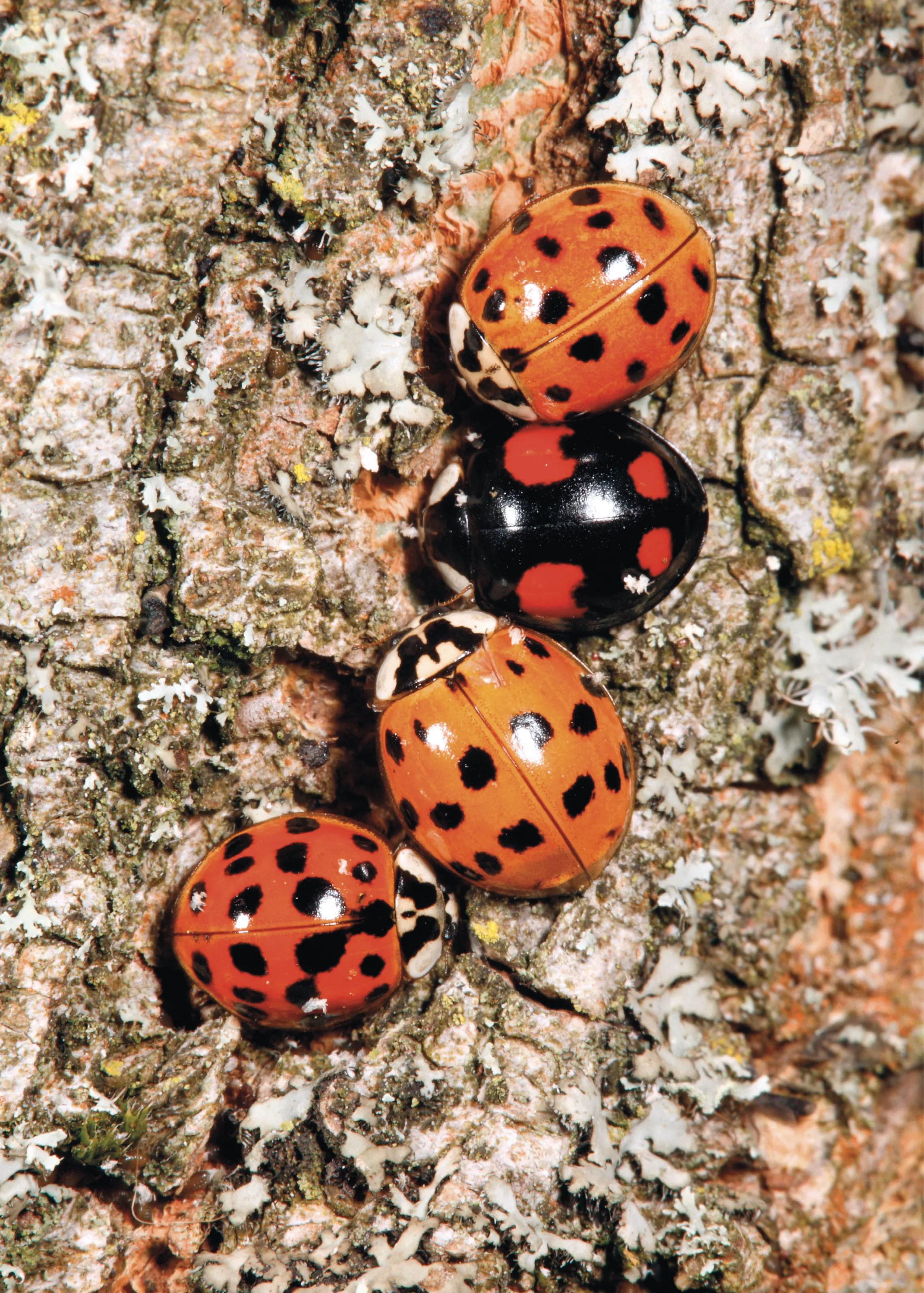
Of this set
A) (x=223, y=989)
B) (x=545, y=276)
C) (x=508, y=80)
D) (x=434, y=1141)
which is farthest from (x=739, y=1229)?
(x=508, y=80)

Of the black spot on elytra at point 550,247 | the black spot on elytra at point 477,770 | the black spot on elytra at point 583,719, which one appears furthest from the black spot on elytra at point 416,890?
the black spot on elytra at point 550,247

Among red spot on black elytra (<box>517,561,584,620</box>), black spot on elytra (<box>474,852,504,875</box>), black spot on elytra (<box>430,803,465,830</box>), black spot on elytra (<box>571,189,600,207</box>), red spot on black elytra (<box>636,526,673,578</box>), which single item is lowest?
black spot on elytra (<box>474,852,504,875</box>)

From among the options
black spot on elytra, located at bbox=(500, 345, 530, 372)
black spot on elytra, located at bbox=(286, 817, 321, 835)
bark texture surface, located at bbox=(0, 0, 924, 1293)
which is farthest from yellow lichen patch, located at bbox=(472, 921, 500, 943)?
black spot on elytra, located at bbox=(500, 345, 530, 372)

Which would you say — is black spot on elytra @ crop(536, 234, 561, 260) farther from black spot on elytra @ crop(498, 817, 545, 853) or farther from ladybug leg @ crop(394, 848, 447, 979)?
ladybug leg @ crop(394, 848, 447, 979)

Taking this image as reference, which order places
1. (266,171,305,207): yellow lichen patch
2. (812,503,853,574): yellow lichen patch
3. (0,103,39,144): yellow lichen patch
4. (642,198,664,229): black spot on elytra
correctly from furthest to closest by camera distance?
(812,503,853,574): yellow lichen patch → (642,198,664,229): black spot on elytra → (266,171,305,207): yellow lichen patch → (0,103,39,144): yellow lichen patch

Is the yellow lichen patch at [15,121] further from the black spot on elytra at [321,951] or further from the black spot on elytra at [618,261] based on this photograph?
the black spot on elytra at [321,951]

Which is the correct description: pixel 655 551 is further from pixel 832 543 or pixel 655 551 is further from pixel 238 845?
pixel 238 845
